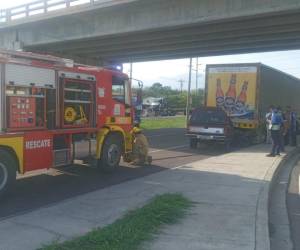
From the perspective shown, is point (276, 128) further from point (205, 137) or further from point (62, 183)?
point (62, 183)

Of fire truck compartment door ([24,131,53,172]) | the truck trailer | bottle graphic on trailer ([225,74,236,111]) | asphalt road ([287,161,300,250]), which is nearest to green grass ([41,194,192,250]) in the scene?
asphalt road ([287,161,300,250])

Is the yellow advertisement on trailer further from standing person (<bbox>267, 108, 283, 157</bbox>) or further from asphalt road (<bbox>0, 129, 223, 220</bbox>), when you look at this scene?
asphalt road (<bbox>0, 129, 223, 220</bbox>)

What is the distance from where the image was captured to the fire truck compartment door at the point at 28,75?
352 inches

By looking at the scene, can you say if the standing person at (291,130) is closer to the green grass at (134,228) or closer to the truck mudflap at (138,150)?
the truck mudflap at (138,150)

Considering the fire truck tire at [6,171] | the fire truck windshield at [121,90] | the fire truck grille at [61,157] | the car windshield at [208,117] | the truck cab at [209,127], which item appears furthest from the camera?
the car windshield at [208,117]

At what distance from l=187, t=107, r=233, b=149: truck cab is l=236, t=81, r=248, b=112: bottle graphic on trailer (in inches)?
110

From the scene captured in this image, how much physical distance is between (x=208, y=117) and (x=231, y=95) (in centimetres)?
328

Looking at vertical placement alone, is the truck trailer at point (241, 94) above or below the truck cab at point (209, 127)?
above

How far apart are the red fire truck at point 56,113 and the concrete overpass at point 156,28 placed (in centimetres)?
1102

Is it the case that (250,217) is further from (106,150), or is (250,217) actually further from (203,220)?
(106,150)

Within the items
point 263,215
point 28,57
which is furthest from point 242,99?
point 263,215

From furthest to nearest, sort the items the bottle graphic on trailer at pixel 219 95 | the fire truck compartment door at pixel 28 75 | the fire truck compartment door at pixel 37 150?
the bottle graphic on trailer at pixel 219 95 < the fire truck compartment door at pixel 37 150 < the fire truck compartment door at pixel 28 75

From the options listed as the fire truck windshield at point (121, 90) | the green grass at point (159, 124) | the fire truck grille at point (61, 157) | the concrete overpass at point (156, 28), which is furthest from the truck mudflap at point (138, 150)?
the green grass at point (159, 124)

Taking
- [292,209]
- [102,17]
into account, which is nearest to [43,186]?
[292,209]
